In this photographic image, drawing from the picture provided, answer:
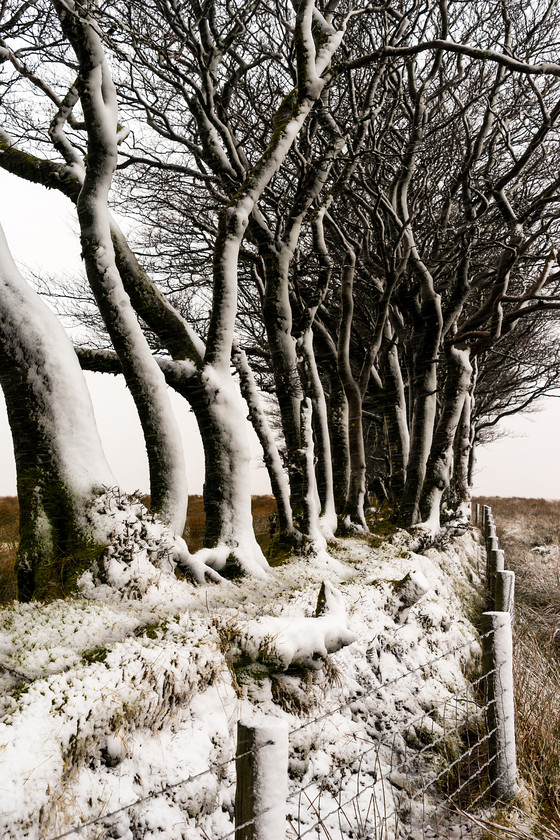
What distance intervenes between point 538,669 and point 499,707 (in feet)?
6.64

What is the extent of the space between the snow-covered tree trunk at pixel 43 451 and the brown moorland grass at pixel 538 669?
3.37 m

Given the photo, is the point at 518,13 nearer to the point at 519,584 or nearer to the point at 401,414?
the point at 401,414

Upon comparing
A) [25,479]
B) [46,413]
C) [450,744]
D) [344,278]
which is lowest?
[450,744]

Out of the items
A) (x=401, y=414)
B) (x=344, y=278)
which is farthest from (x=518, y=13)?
(x=401, y=414)

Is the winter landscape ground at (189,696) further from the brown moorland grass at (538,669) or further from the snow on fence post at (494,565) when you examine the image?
the snow on fence post at (494,565)

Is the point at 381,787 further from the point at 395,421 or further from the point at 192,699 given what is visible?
the point at 395,421

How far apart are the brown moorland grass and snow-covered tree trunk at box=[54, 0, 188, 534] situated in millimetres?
3161

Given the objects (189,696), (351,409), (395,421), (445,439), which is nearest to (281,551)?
(351,409)

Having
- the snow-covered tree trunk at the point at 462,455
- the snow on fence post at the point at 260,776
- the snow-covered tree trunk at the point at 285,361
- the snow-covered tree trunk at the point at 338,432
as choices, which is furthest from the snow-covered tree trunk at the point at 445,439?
the snow on fence post at the point at 260,776

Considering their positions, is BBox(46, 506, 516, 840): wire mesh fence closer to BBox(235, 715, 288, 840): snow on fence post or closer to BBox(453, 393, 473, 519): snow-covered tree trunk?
BBox(235, 715, 288, 840): snow on fence post

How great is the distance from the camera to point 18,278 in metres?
4.08

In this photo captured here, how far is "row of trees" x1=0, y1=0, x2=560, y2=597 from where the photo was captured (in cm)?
461

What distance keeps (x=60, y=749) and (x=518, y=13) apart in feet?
34.0

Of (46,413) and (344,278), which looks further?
(344,278)
